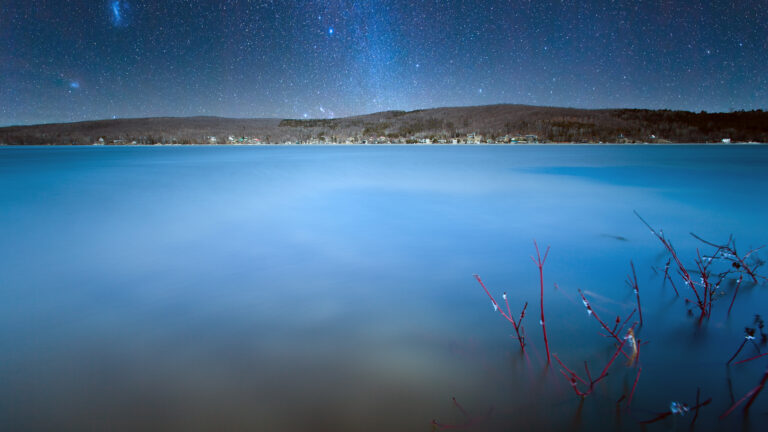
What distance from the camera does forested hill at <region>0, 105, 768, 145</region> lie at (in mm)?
58688

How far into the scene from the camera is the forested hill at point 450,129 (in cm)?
5869

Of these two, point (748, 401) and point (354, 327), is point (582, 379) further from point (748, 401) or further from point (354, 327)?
point (354, 327)

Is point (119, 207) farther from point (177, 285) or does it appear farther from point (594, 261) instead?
point (594, 261)

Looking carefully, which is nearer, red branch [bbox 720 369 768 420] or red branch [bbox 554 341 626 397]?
red branch [bbox 720 369 768 420]

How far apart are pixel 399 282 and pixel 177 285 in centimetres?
209

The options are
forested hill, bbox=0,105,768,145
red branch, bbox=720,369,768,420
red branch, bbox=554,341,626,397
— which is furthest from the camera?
forested hill, bbox=0,105,768,145

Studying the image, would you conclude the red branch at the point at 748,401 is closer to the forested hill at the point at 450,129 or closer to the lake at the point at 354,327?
the lake at the point at 354,327

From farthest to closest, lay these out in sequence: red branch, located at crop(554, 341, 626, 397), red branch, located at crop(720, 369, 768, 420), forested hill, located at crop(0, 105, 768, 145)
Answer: forested hill, located at crop(0, 105, 768, 145)
red branch, located at crop(554, 341, 626, 397)
red branch, located at crop(720, 369, 768, 420)

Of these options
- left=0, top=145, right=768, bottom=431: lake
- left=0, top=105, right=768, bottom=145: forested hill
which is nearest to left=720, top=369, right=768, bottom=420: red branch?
left=0, top=145, right=768, bottom=431: lake

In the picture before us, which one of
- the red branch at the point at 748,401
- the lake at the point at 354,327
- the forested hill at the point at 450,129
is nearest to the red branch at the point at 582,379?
the lake at the point at 354,327

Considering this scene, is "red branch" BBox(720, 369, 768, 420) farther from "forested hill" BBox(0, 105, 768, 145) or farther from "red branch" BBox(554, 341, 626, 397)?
"forested hill" BBox(0, 105, 768, 145)

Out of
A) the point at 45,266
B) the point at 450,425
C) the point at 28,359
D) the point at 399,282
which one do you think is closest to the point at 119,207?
the point at 45,266

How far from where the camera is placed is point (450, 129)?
7631cm

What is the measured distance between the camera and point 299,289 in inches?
126
